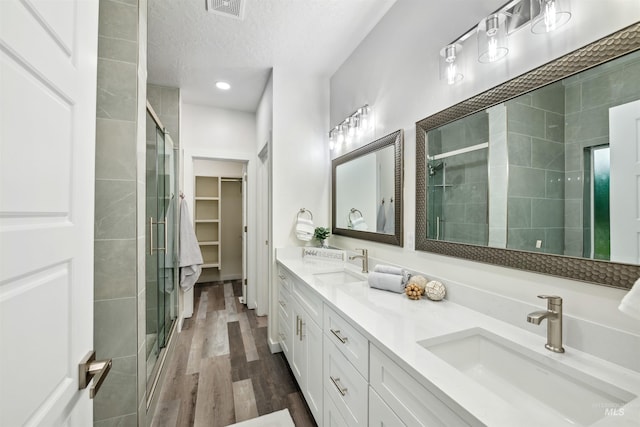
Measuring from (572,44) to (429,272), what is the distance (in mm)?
1106

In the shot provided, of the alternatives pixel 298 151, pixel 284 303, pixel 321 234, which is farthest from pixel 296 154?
pixel 284 303

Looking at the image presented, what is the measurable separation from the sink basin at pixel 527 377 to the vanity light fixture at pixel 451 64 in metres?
1.16

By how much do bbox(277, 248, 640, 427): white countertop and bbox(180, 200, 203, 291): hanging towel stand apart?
183cm

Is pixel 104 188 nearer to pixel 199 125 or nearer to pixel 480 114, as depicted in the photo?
pixel 480 114

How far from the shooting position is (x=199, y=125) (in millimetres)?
3385

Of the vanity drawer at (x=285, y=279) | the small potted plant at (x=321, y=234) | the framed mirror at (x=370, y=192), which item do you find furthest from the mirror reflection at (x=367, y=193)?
the vanity drawer at (x=285, y=279)

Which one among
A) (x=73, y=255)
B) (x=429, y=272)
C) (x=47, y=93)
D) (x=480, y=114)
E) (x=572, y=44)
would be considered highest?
(x=572, y=44)

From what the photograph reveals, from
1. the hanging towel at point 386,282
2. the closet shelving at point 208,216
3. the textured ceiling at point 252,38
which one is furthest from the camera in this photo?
the closet shelving at point 208,216

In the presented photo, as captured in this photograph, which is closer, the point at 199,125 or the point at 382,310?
the point at 382,310

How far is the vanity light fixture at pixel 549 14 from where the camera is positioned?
0.93 m

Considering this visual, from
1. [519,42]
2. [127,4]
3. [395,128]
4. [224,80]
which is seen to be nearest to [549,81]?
[519,42]

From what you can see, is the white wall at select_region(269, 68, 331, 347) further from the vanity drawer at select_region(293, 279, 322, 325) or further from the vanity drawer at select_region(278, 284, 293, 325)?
the vanity drawer at select_region(293, 279, 322, 325)

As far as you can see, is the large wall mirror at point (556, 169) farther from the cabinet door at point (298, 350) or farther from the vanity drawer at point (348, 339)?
the cabinet door at point (298, 350)

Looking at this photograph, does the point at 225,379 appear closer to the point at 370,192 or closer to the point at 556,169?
the point at 370,192
